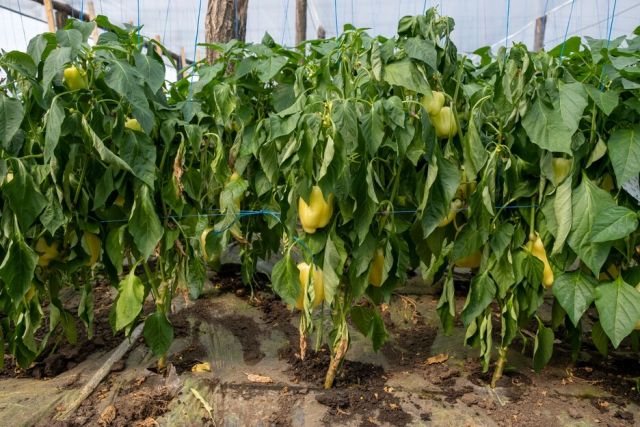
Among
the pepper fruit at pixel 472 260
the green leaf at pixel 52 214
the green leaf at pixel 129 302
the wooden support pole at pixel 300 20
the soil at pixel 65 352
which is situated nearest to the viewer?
the green leaf at pixel 52 214

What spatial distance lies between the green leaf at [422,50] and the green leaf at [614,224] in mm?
758

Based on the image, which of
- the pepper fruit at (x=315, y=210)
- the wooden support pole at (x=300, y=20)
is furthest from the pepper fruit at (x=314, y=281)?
the wooden support pole at (x=300, y=20)

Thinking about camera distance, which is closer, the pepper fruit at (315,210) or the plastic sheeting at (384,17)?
the pepper fruit at (315,210)

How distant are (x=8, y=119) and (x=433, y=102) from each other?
143 cm

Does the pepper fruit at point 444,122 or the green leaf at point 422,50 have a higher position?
the green leaf at point 422,50

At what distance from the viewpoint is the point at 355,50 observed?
73.7 inches

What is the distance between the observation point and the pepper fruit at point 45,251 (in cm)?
202

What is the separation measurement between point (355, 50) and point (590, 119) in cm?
88

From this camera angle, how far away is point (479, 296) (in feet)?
6.49

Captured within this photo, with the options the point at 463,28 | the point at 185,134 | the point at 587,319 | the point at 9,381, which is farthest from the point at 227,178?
the point at 463,28

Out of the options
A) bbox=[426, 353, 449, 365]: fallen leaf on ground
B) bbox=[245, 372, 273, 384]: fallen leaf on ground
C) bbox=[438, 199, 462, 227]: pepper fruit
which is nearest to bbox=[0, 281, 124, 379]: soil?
bbox=[245, 372, 273, 384]: fallen leaf on ground

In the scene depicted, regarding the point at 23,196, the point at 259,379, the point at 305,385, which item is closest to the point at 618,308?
the point at 305,385

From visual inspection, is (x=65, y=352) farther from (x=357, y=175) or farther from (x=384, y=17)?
(x=384, y=17)

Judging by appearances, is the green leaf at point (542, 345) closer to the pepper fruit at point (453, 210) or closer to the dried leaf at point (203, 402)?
the pepper fruit at point (453, 210)
